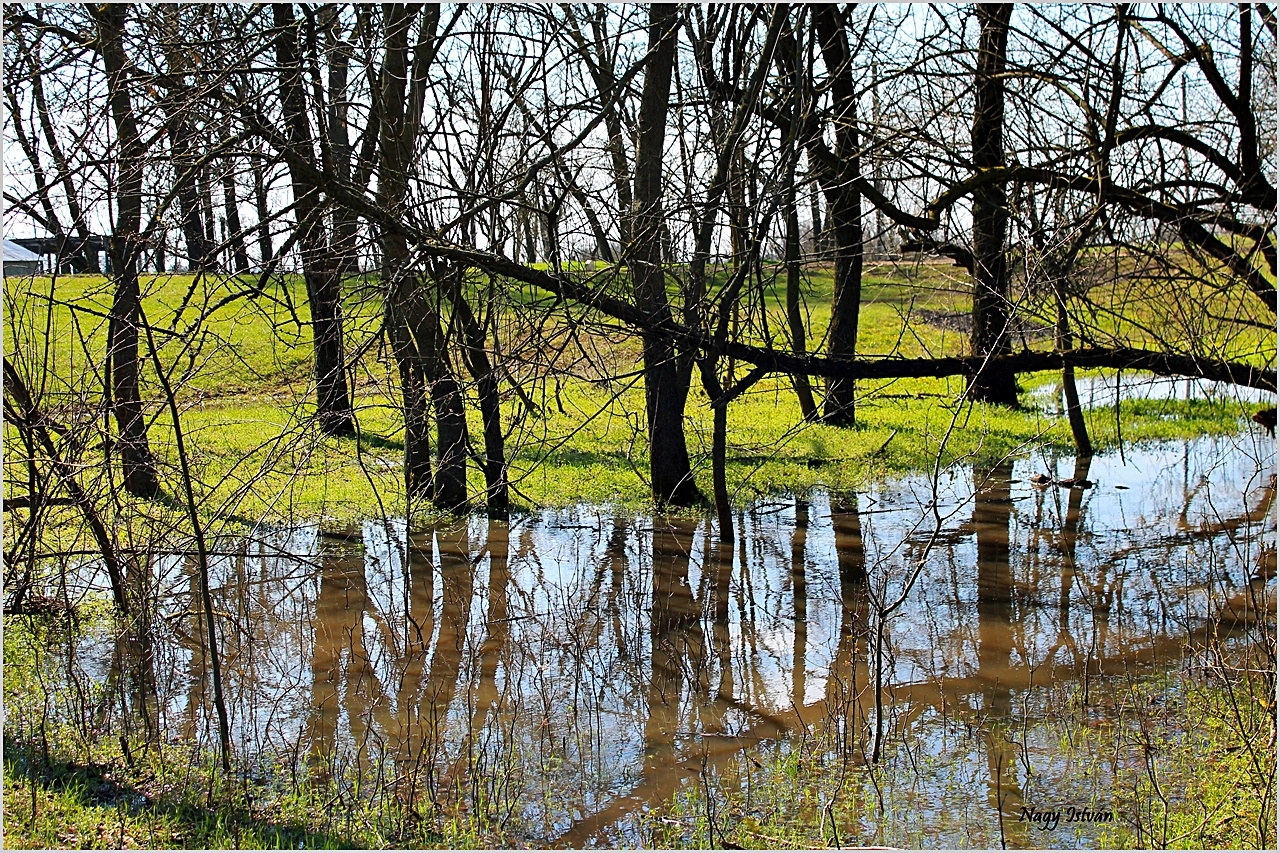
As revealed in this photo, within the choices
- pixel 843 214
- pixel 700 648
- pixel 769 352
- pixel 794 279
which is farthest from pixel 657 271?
pixel 794 279

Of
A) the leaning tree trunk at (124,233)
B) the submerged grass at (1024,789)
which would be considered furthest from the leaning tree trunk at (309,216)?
the submerged grass at (1024,789)


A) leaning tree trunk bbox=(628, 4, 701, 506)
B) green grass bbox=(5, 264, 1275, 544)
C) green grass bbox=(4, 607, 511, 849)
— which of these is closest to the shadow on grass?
green grass bbox=(4, 607, 511, 849)

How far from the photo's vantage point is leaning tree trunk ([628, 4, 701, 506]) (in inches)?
311

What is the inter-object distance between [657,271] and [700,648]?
9.43 feet

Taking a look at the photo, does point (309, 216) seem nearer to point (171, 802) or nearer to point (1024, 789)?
point (171, 802)

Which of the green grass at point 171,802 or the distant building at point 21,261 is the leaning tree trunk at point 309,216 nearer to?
the distant building at point 21,261

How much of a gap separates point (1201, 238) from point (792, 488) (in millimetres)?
4998

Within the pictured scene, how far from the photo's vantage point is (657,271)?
331 inches

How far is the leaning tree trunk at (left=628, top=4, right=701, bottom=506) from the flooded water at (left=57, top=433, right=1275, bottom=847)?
0.72m

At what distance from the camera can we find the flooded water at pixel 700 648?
5.23 m

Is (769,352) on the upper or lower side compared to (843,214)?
lower

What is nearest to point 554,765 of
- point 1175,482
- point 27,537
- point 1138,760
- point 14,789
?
point 14,789

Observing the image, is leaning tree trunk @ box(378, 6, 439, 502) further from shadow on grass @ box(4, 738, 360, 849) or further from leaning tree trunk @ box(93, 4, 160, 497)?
shadow on grass @ box(4, 738, 360, 849)

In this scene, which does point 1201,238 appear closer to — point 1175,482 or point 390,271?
point 1175,482
